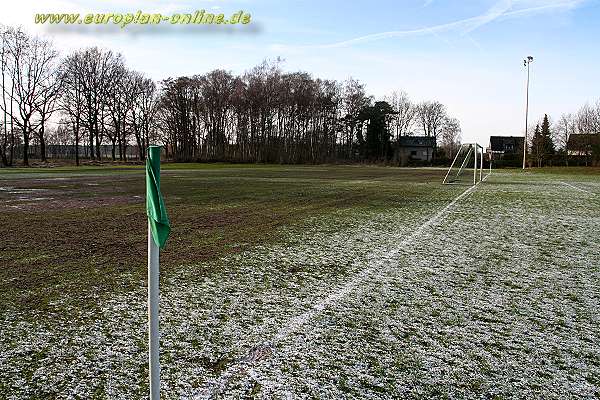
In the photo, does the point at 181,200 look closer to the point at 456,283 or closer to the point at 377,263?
the point at 377,263

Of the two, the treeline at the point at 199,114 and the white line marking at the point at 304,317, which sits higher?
the treeline at the point at 199,114

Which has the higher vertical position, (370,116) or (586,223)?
(370,116)

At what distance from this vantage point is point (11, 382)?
107 inches

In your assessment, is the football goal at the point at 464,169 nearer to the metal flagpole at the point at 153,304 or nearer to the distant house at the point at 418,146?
the metal flagpole at the point at 153,304

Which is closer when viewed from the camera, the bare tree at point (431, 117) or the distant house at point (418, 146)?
the distant house at point (418, 146)

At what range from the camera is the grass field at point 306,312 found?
2.80m

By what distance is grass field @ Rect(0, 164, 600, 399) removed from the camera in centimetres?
280

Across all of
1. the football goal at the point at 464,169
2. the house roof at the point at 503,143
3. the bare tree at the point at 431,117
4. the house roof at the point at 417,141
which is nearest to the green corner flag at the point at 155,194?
the football goal at the point at 464,169

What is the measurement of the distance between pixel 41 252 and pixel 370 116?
6949cm

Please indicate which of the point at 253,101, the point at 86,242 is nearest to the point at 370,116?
the point at 253,101

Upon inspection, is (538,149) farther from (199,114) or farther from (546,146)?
(199,114)

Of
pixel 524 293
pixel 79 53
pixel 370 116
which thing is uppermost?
pixel 79 53

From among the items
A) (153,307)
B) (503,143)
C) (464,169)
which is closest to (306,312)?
(153,307)

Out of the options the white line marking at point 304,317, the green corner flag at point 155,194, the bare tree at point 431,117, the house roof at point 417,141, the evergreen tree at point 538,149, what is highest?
the bare tree at point 431,117
